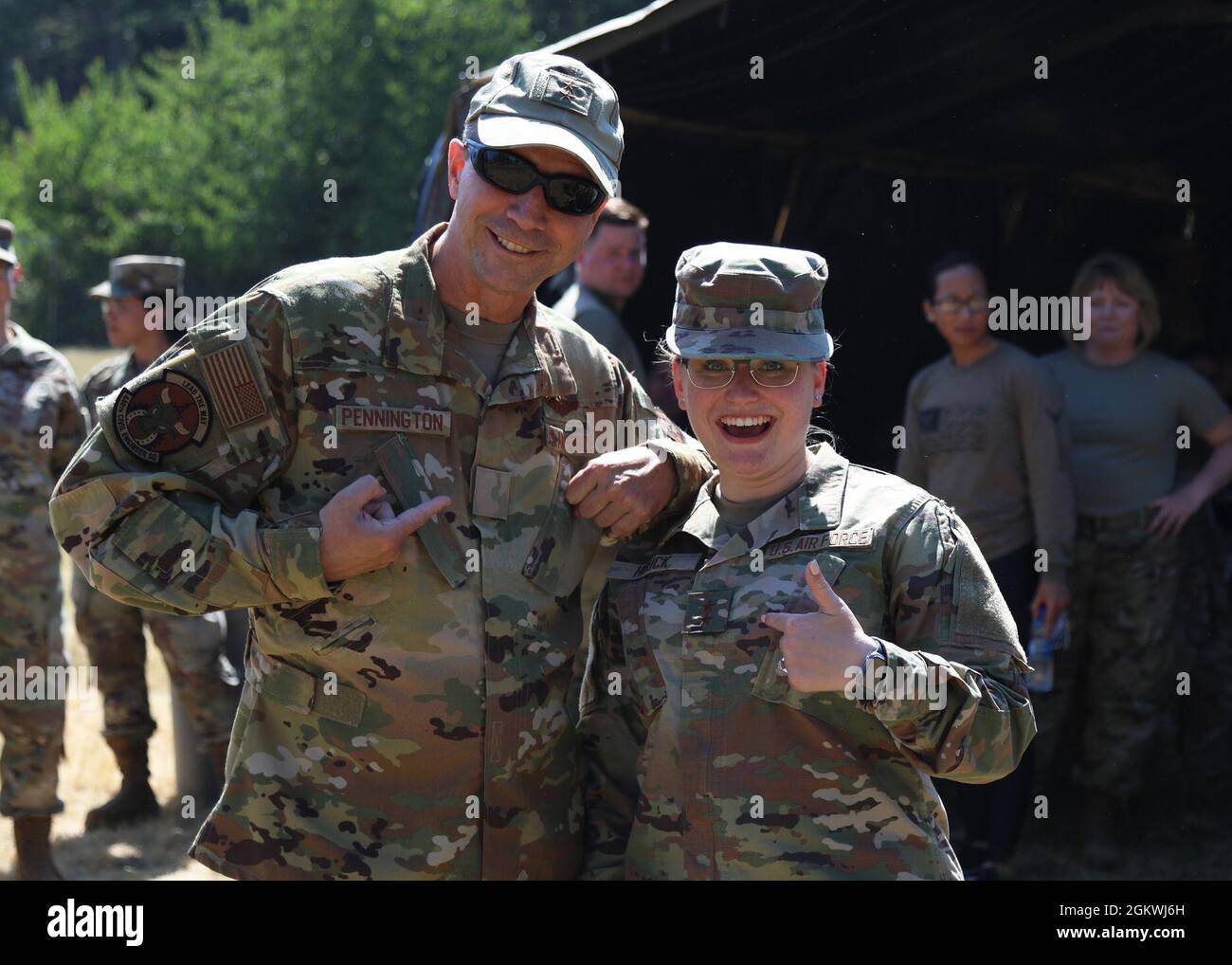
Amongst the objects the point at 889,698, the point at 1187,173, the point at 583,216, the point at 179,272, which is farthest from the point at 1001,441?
the point at 179,272

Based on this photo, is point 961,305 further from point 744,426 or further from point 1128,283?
point 744,426

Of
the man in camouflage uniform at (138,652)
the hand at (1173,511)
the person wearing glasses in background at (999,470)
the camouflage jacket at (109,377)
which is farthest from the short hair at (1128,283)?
the camouflage jacket at (109,377)

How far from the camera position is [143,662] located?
6.37 metres

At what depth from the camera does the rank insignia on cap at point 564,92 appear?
2.72 metres

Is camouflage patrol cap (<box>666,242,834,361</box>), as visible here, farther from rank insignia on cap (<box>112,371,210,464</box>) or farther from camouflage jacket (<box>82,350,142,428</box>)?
camouflage jacket (<box>82,350,142,428</box>)

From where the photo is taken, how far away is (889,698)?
86.4 inches

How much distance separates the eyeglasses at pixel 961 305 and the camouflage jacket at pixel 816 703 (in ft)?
9.46

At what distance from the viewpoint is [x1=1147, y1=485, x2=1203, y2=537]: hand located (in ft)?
17.8

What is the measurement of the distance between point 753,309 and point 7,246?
4.58 meters

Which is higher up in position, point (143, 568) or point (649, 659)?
point (143, 568)

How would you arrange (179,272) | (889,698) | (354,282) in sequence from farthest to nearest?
1. (179,272)
2. (354,282)
3. (889,698)

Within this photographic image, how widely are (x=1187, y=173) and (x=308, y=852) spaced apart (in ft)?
18.5

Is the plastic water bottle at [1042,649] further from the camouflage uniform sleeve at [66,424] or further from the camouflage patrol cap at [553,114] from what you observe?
the camouflage uniform sleeve at [66,424]

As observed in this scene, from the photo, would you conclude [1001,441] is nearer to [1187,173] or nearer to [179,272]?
[1187,173]
